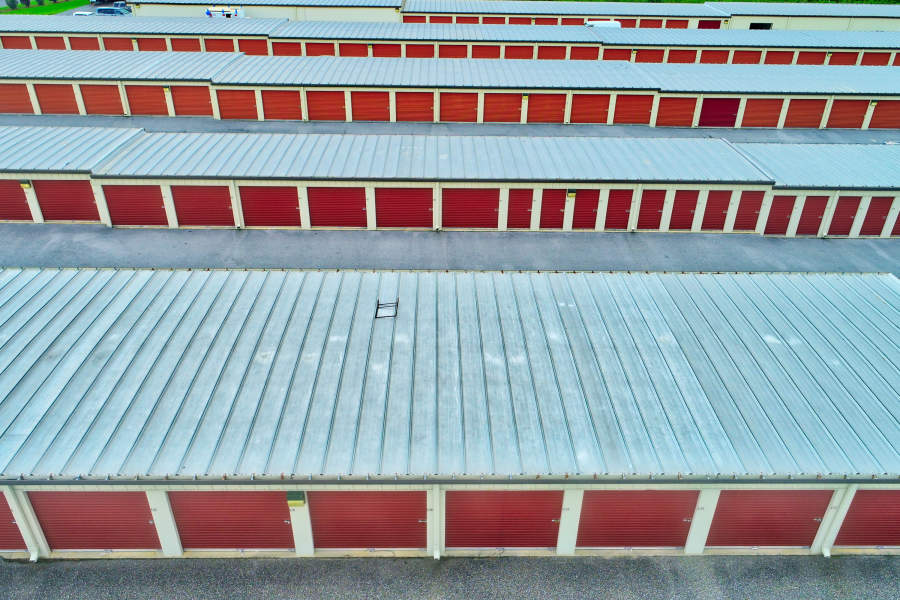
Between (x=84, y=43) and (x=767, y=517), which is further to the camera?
(x=84, y=43)

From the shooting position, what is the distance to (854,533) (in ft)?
47.6

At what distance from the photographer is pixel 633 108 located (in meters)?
40.7

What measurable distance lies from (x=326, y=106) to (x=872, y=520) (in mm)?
36640

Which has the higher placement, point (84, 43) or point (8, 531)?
point (84, 43)

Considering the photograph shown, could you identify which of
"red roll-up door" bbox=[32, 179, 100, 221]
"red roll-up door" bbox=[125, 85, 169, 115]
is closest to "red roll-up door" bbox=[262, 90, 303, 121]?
"red roll-up door" bbox=[125, 85, 169, 115]

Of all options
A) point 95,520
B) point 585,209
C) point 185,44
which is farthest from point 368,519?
point 185,44

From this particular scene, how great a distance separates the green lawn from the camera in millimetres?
75438

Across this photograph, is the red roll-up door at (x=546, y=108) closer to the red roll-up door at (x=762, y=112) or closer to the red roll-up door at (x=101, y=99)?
the red roll-up door at (x=762, y=112)

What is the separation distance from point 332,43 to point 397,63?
1015 centimetres

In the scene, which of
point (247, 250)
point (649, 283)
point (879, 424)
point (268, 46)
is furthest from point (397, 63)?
point (879, 424)

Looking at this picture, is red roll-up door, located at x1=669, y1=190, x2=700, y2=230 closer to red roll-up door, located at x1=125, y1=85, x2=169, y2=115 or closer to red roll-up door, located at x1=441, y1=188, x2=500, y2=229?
red roll-up door, located at x1=441, y1=188, x2=500, y2=229

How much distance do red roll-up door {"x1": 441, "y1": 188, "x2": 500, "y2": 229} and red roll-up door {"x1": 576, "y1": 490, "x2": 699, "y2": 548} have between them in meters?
17.1

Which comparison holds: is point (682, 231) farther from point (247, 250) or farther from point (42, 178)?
point (42, 178)

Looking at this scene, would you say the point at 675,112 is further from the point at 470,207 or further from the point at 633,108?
the point at 470,207
